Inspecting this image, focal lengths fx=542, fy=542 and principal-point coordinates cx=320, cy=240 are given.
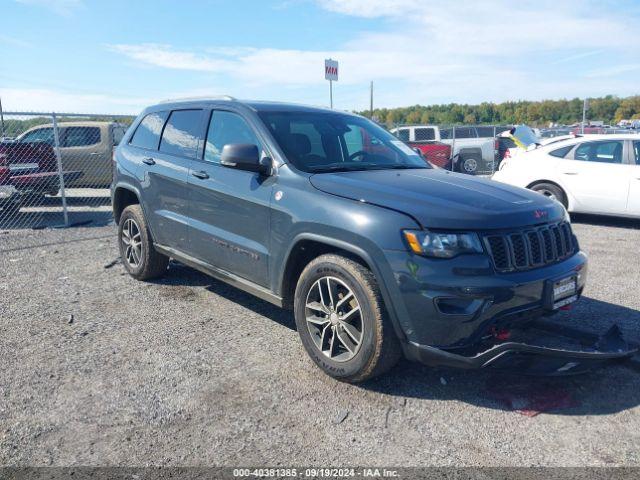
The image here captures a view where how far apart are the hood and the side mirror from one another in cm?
43

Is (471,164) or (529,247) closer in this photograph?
(529,247)

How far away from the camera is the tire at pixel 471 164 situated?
1826cm

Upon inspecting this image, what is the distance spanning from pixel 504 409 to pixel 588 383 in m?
0.72

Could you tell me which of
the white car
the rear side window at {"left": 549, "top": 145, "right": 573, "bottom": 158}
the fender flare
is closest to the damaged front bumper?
the fender flare

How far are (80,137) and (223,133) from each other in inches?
373

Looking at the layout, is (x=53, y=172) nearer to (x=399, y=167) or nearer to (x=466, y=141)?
(x=399, y=167)

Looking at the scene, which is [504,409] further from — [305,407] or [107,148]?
[107,148]

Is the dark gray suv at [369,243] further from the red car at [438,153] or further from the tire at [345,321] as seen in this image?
the red car at [438,153]

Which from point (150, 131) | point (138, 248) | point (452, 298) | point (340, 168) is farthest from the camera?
point (138, 248)

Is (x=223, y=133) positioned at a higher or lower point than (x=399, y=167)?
higher

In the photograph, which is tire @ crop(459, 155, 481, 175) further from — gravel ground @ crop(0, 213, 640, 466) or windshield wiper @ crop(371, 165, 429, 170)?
windshield wiper @ crop(371, 165, 429, 170)

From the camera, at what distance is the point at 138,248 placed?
578 cm

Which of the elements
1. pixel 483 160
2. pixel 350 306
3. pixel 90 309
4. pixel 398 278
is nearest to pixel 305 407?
pixel 350 306

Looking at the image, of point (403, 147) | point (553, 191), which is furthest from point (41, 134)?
point (553, 191)
